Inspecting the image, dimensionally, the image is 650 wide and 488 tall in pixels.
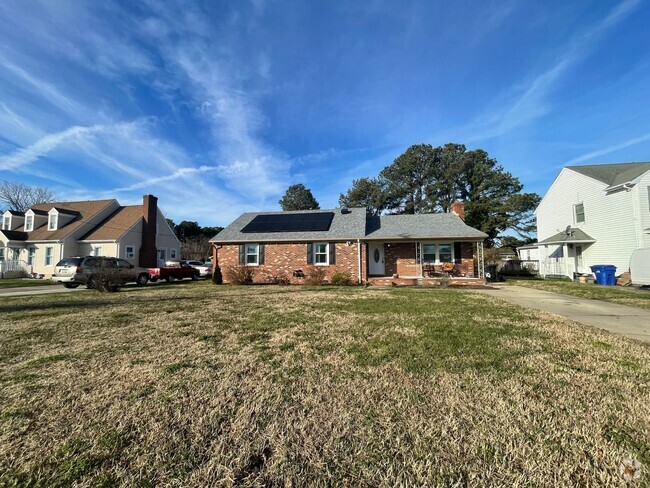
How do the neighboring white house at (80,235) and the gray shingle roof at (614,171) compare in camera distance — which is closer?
the gray shingle roof at (614,171)

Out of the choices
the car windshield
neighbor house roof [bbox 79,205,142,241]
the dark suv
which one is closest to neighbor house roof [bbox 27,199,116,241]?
neighbor house roof [bbox 79,205,142,241]

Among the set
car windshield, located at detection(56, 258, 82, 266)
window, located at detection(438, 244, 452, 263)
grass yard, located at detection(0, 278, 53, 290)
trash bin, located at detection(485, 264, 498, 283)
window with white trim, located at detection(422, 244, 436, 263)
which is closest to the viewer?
car windshield, located at detection(56, 258, 82, 266)

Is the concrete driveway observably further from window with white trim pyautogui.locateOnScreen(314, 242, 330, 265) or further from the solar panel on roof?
the solar panel on roof

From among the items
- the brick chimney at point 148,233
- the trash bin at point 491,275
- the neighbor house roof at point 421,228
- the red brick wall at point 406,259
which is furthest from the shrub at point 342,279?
the brick chimney at point 148,233

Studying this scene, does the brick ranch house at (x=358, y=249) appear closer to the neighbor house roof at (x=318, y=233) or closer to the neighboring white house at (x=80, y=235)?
the neighbor house roof at (x=318, y=233)

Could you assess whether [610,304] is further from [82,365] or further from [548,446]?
[82,365]

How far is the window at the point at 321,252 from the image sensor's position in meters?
18.3

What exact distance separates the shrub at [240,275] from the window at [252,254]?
44 cm

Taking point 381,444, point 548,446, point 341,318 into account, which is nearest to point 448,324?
point 341,318

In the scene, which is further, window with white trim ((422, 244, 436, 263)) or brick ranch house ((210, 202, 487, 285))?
window with white trim ((422, 244, 436, 263))

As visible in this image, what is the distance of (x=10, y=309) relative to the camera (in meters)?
9.02

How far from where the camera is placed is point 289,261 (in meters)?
18.6

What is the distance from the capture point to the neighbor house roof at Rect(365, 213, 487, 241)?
1758cm

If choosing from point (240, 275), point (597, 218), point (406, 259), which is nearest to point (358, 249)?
point (406, 259)
